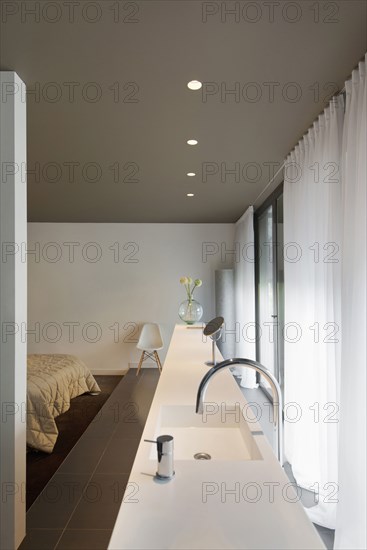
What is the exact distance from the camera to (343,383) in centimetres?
194

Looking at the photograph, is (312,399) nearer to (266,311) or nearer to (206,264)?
(266,311)

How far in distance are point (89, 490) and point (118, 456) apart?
54 cm

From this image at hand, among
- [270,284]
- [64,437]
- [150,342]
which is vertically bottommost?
[64,437]

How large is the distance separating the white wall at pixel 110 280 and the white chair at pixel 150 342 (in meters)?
0.23

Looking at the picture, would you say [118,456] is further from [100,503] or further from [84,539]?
[84,539]

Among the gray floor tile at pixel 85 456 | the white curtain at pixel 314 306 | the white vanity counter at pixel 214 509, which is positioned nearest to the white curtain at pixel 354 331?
the white curtain at pixel 314 306

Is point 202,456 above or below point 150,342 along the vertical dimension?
above

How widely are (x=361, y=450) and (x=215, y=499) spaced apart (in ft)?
3.67

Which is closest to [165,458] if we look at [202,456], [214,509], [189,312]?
[214,509]

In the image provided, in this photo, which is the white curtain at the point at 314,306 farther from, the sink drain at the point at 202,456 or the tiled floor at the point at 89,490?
the tiled floor at the point at 89,490

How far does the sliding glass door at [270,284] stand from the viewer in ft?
14.1

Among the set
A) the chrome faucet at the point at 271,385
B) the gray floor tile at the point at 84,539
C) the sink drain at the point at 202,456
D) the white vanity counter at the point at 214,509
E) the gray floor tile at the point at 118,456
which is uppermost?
the chrome faucet at the point at 271,385

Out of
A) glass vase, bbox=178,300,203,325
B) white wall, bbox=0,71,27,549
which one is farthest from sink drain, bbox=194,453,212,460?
glass vase, bbox=178,300,203,325

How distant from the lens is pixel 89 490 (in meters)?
2.67
